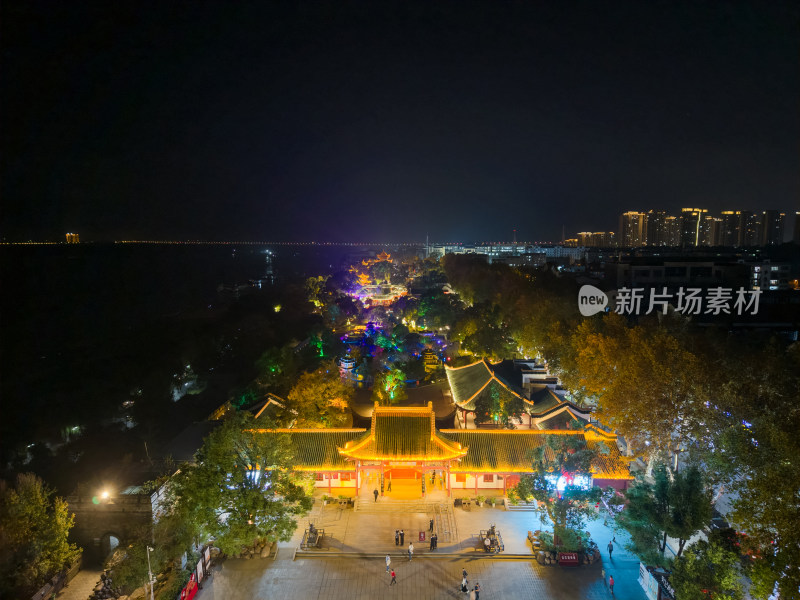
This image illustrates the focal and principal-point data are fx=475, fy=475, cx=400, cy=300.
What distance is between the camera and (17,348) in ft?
117

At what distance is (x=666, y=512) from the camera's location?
1133 centimetres

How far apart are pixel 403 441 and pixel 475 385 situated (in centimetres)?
674

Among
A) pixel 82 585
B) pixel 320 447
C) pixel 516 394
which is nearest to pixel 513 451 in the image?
pixel 516 394

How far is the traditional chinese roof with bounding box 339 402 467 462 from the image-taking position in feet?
48.8

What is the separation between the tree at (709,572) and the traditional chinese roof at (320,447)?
905 cm

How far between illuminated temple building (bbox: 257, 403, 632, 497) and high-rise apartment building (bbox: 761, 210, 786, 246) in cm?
9265

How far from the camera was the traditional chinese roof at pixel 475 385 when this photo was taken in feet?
65.8

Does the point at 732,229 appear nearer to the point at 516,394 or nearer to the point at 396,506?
the point at 516,394

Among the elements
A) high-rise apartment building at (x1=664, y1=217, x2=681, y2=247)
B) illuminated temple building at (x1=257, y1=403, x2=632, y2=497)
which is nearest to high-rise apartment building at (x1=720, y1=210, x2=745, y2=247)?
high-rise apartment building at (x1=664, y1=217, x2=681, y2=247)

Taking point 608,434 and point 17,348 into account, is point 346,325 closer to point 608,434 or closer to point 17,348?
point 17,348

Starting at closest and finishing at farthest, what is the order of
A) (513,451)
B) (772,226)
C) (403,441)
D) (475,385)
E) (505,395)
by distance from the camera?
(403,441), (513,451), (505,395), (475,385), (772,226)

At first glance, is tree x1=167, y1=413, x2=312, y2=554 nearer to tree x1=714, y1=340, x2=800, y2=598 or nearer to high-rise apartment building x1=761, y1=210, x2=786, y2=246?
tree x1=714, y1=340, x2=800, y2=598

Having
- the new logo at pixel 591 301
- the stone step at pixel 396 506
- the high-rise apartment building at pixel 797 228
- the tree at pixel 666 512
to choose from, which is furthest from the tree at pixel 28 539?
the high-rise apartment building at pixel 797 228

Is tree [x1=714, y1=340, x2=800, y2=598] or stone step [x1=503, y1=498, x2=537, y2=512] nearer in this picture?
tree [x1=714, y1=340, x2=800, y2=598]
